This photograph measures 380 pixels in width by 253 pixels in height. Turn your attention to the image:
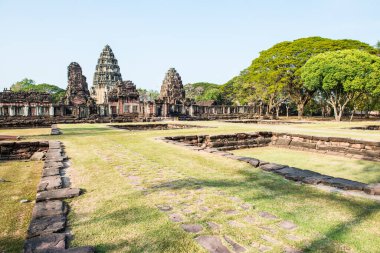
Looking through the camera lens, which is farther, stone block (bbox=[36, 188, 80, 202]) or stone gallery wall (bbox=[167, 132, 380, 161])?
stone gallery wall (bbox=[167, 132, 380, 161])

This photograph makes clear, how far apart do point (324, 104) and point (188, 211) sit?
54.9 metres

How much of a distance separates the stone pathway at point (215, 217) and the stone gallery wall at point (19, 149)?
6.10 m

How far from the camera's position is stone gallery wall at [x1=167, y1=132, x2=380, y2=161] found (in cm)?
1018

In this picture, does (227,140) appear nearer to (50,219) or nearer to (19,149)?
(19,149)

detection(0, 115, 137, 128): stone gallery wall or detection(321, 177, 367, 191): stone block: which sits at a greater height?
detection(0, 115, 137, 128): stone gallery wall

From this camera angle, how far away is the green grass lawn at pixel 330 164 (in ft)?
24.9

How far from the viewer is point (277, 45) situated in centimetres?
4184

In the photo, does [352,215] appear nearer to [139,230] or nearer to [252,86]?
[139,230]

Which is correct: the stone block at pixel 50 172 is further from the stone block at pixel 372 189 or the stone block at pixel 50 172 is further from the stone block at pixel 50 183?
the stone block at pixel 372 189

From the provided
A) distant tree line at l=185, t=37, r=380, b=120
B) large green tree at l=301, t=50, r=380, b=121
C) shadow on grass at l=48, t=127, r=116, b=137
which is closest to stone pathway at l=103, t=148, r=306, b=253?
shadow on grass at l=48, t=127, r=116, b=137

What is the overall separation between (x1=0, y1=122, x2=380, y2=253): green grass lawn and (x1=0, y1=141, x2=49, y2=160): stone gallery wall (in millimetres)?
4620

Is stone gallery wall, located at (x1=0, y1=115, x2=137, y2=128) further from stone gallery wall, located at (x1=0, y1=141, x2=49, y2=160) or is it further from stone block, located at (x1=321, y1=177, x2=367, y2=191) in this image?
stone block, located at (x1=321, y1=177, x2=367, y2=191)

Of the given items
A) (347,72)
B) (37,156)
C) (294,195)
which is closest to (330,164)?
Answer: (294,195)

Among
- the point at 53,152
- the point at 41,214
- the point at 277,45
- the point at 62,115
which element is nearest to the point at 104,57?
the point at 62,115
